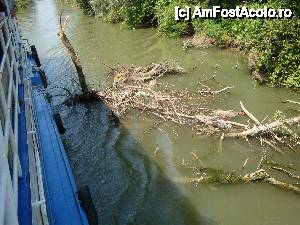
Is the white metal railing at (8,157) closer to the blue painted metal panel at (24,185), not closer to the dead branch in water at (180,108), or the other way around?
the blue painted metal panel at (24,185)

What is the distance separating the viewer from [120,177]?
8.81 metres

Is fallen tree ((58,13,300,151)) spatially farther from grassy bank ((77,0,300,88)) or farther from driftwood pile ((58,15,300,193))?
grassy bank ((77,0,300,88))

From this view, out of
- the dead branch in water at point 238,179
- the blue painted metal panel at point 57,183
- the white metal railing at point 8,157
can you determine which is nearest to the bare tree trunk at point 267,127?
the dead branch in water at point 238,179

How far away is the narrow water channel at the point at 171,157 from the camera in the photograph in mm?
7668

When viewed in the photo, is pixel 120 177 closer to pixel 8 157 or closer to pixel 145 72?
pixel 8 157

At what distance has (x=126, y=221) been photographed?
7.46 meters

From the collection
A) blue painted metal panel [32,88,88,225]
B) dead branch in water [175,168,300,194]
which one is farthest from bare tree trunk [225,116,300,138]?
blue painted metal panel [32,88,88,225]

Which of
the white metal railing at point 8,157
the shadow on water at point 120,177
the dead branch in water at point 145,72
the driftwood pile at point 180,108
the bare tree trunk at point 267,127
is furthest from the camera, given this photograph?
the dead branch in water at point 145,72

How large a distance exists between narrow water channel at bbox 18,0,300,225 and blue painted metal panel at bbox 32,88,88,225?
5.12 ft

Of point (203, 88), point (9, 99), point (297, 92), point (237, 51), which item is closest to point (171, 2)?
point (237, 51)

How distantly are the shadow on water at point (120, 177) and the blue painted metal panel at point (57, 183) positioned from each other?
1551 mm

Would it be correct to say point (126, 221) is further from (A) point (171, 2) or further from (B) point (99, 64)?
(A) point (171, 2)

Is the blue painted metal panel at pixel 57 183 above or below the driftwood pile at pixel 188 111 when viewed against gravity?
above

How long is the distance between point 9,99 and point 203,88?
341 inches
